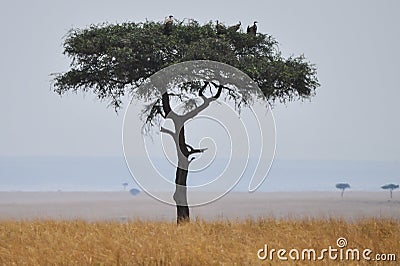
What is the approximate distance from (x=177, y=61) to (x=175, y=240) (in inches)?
259

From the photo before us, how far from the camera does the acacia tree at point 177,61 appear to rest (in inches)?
832

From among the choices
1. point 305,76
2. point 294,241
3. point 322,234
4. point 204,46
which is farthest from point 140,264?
point 305,76

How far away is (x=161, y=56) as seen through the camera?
69.7 ft

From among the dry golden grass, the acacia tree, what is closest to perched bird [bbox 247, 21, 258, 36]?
the acacia tree

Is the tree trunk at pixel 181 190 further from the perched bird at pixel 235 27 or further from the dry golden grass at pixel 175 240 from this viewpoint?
the perched bird at pixel 235 27

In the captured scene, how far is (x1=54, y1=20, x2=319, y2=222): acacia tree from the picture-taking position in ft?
69.3

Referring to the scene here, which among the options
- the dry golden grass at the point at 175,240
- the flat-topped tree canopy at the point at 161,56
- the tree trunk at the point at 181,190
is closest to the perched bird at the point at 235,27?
the flat-topped tree canopy at the point at 161,56

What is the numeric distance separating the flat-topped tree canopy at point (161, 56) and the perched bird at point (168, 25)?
4.3 inches

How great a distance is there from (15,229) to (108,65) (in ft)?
18.5

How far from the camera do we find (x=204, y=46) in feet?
68.1

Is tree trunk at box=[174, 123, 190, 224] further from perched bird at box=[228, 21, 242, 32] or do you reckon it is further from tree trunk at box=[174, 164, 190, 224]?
perched bird at box=[228, 21, 242, 32]

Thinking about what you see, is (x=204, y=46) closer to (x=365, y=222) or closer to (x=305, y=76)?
(x=305, y=76)

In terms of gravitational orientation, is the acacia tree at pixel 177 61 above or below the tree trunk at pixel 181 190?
above

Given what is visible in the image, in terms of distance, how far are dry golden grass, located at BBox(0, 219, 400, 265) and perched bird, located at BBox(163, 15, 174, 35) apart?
586 centimetres
